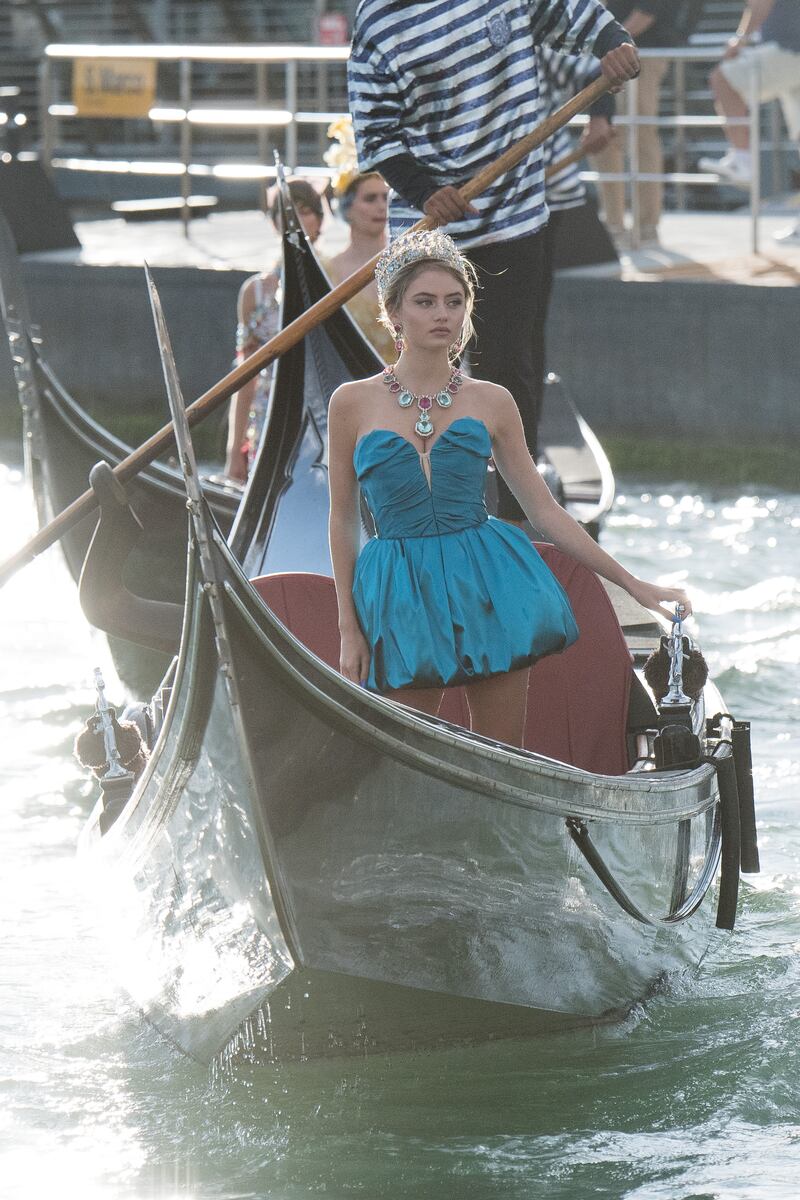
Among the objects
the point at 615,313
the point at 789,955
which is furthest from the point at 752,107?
the point at 789,955

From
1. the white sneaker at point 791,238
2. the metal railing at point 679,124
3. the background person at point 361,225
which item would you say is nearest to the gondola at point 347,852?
the background person at point 361,225

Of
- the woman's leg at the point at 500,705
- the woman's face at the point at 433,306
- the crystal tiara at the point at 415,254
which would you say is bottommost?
the woman's leg at the point at 500,705

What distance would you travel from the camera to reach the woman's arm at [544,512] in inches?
99.0

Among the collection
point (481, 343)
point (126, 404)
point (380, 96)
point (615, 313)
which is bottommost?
point (126, 404)

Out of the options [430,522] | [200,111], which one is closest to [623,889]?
[430,522]

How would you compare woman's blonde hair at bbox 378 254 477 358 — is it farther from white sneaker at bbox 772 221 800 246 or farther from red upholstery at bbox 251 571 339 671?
white sneaker at bbox 772 221 800 246

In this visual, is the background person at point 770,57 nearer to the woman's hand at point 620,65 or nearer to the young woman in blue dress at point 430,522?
the woman's hand at point 620,65

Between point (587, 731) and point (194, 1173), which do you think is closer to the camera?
point (194, 1173)

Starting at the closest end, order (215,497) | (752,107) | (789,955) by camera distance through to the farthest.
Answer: (789,955) → (215,497) → (752,107)

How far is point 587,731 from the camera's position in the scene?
299 centimetres

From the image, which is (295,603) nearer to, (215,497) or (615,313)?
(215,497)

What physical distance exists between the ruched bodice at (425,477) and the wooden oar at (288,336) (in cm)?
74

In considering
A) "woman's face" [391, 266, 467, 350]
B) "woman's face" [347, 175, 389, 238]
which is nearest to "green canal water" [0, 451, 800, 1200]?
"woman's face" [391, 266, 467, 350]

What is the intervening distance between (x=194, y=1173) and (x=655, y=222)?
6.14 metres
